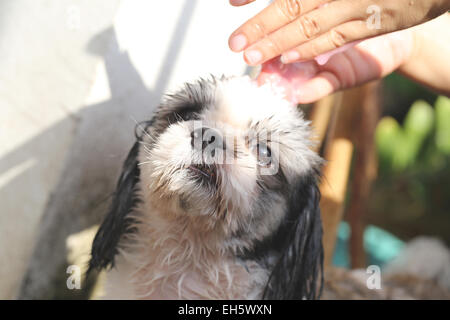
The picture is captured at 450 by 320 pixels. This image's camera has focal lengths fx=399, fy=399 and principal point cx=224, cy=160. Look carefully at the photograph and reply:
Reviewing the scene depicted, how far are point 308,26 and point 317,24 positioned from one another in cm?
2

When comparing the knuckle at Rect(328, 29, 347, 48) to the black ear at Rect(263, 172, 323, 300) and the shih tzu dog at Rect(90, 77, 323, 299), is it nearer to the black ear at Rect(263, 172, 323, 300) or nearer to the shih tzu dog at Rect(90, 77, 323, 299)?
the shih tzu dog at Rect(90, 77, 323, 299)

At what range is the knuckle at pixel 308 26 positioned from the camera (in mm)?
999

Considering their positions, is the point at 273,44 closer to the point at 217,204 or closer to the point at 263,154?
the point at 263,154

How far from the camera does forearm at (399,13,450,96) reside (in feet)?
4.81

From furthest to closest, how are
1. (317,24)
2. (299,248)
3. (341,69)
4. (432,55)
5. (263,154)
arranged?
(432,55), (341,69), (299,248), (263,154), (317,24)

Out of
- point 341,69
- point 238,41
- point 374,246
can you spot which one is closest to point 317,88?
point 341,69

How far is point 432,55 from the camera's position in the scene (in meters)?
1.50

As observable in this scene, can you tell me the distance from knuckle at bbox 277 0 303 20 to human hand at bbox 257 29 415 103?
174 millimetres

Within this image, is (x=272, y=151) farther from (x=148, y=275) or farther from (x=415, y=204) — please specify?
(x=415, y=204)

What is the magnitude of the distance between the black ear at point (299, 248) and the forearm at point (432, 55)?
69cm

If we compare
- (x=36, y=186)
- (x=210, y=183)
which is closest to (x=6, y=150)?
(x=36, y=186)

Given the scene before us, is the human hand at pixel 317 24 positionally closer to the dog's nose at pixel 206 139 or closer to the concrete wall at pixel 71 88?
the dog's nose at pixel 206 139

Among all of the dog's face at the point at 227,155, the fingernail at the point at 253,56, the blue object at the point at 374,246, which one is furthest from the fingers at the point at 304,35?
the blue object at the point at 374,246

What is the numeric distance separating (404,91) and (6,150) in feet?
15.1
